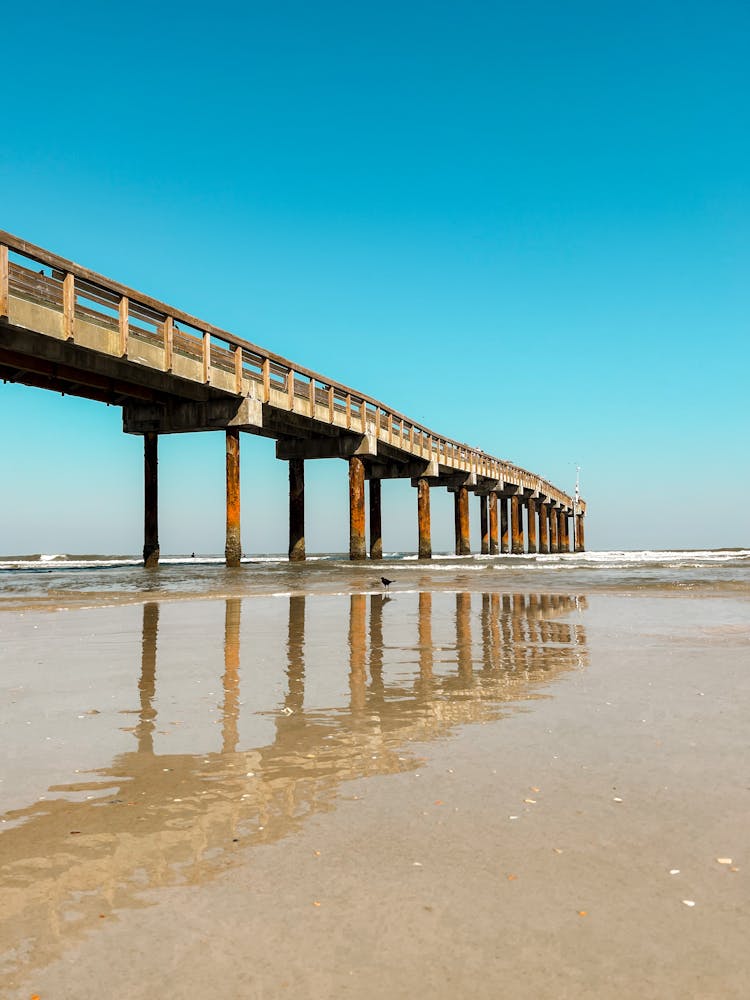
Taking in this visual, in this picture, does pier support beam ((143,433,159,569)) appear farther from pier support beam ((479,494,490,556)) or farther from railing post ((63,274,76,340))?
pier support beam ((479,494,490,556))

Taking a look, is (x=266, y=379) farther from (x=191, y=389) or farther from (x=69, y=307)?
(x=69, y=307)

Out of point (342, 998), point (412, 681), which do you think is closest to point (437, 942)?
point (342, 998)

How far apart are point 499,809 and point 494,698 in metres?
1.61

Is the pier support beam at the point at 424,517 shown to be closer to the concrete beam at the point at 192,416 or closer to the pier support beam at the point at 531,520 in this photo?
the concrete beam at the point at 192,416

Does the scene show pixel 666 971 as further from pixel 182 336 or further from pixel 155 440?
pixel 155 440

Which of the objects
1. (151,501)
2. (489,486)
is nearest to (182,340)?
(151,501)

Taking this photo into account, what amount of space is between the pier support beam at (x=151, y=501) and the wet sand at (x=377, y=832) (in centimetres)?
2110

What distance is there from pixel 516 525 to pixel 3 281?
155ft

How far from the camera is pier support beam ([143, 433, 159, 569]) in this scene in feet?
81.9

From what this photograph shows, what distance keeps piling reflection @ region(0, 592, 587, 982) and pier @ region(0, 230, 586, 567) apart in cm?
1203

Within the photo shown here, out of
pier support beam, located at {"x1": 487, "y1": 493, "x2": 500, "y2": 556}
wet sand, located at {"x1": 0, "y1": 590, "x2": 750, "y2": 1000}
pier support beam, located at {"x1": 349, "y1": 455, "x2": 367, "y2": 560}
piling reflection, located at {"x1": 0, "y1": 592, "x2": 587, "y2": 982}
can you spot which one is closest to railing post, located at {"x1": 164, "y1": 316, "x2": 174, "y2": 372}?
pier support beam, located at {"x1": 349, "y1": 455, "x2": 367, "y2": 560}

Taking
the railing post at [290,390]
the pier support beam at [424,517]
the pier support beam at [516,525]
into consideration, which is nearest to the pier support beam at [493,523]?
the pier support beam at [516,525]

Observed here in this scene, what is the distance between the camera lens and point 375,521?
38.4 m

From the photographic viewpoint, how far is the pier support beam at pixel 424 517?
37.5 m
